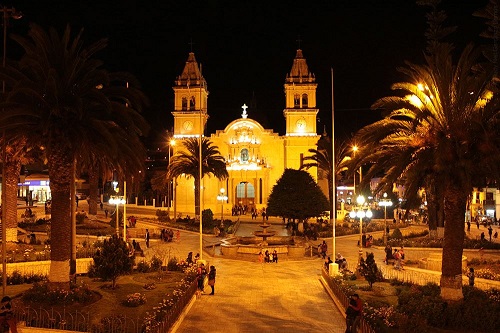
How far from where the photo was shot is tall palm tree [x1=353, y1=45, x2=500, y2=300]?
51.6 ft

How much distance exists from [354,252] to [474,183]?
1675 centimetres

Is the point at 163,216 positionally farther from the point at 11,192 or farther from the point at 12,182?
the point at 12,182

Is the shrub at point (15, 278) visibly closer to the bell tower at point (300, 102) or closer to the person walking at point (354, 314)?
the person walking at point (354, 314)

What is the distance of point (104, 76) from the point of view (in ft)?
55.2

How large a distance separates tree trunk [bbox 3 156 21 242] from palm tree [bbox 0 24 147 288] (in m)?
8.36

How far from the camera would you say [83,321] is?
45.1ft

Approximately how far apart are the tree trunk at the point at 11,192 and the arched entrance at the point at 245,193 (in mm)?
41128

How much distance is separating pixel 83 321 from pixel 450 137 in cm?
1192

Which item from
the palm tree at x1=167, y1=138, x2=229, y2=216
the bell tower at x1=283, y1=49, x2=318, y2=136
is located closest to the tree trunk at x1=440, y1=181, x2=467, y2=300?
the palm tree at x1=167, y1=138, x2=229, y2=216

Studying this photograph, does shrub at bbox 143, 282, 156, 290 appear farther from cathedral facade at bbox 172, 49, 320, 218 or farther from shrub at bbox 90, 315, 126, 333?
cathedral facade at bbox 172, 49, 320, 218

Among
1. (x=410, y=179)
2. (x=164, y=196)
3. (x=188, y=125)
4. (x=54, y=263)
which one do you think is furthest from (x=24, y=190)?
(x=410, y=179)

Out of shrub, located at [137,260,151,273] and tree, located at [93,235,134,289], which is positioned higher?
tree, located at [93,235,134,289]

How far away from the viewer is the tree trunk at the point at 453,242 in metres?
16.4

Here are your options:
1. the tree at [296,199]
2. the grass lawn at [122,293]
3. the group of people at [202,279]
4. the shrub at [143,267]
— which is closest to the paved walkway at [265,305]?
the group of people at [202,279]
